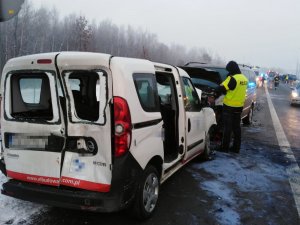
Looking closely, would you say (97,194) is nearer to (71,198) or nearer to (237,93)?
(71,198)

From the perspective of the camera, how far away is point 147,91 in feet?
13.3

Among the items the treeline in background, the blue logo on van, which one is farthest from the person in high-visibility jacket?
the treeline in background

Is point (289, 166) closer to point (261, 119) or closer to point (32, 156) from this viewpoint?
point (32, 156)

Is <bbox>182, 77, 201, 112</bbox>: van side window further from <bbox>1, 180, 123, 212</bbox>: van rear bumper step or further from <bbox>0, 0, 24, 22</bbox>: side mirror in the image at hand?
<bbox>0, 0, 24, 22</bbox>: side mirror

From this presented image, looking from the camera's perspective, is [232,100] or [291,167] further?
[232,100]

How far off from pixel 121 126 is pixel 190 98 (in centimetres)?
254

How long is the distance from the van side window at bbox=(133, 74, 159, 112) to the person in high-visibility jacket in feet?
11.3

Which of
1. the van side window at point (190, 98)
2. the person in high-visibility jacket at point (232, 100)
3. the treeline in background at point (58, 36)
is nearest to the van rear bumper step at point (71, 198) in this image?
the van side window at point (190, 98)

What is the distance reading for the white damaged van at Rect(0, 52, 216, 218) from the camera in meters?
3.48

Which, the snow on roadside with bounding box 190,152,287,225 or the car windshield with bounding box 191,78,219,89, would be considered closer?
the snow on roadside with bounding box 190,152,287,225

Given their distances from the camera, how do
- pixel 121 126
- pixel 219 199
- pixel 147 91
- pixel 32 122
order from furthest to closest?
pixel 219 199, pixel 147 91, pixel 32 122, pixel 121 126

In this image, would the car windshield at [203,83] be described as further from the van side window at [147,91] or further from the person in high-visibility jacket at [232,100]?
the van side window at [147,91]

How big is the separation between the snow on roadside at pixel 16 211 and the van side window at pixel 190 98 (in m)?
2.58

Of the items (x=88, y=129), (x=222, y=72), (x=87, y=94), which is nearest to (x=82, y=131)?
(x=88, y=129)
